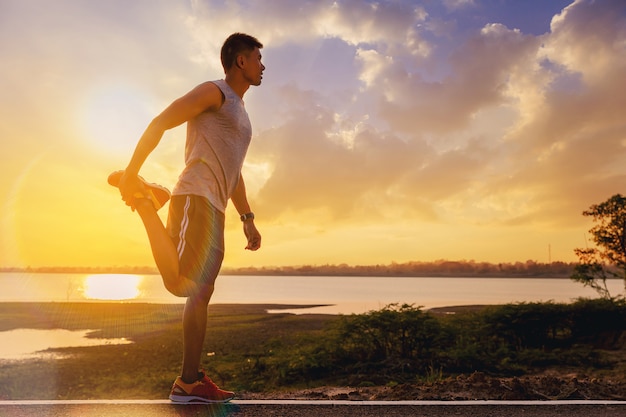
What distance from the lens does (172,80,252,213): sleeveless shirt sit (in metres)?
3.57

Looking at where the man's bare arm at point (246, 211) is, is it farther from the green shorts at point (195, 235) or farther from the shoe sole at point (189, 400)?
the shoe sole at point (189, 400)

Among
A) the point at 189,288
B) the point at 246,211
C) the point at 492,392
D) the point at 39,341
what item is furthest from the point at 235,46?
the point at 39,341

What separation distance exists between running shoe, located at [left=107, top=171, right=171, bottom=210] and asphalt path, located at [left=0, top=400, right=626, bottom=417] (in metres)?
1.36

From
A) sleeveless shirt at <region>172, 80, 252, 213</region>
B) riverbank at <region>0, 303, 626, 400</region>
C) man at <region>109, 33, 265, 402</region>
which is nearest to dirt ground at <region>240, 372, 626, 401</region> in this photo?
riverbank at <region>0, 303, 626, 400</region>

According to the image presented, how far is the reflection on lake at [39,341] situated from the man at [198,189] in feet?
60.4

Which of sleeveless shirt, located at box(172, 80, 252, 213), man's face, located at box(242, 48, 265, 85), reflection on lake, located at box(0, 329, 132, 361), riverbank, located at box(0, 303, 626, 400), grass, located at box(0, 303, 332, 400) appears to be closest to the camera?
sleeveless shirt, located at box(172, 80, 252, 213)

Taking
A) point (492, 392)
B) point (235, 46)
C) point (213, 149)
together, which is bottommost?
point (492, 392)

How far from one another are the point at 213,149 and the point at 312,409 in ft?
6.21

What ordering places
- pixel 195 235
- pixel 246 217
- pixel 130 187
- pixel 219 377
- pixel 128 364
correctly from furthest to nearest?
pixel 128 364
pixel 219 377
pixel 246 217
pixel 195 235
pixel 130 187

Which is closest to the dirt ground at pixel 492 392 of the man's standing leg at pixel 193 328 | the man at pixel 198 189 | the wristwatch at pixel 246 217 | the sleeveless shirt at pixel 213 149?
the man's standing leg at pixel 193 328

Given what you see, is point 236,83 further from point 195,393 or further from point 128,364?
point 128,364

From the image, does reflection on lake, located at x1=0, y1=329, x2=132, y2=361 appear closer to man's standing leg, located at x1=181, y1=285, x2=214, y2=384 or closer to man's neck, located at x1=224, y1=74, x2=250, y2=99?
man's standing leg, located at x1=181, y1=285, x2=214, y2=384

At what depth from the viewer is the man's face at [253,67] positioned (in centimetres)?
376

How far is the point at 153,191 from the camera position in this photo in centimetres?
353
